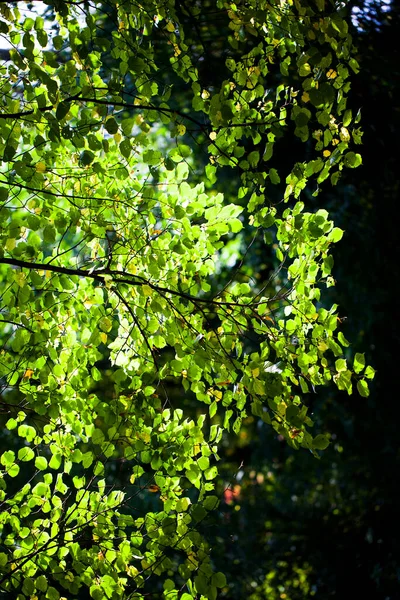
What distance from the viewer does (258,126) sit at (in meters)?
1.98

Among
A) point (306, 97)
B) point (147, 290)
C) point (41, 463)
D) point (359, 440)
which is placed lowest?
point (41, 463)

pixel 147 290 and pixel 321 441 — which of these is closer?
pixel 321 441

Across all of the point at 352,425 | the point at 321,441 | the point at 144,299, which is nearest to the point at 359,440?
the point at 352,425

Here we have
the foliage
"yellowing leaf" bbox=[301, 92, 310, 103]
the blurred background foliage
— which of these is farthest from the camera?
the blurred background foliage

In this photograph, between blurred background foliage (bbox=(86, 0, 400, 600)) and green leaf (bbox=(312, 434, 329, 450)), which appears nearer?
green leaf (bbox=(312, 434, 329, 450))

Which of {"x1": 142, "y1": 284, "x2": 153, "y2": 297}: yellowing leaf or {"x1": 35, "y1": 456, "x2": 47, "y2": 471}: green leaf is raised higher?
{"x1": 142, "y1": 284, "x2": 153, "y2": 297}: yellowing leaf

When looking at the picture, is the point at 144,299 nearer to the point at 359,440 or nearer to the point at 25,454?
the point at 25,454

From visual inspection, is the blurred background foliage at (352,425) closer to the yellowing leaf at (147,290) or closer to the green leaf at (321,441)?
the yellowing leaf at (147,290)

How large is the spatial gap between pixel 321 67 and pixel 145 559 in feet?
4.34

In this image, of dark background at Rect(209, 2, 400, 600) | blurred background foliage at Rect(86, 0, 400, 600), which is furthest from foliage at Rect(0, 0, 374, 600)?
dark background at Rect(209, 2, 400, 600)

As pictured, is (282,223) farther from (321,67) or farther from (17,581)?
(17,581)

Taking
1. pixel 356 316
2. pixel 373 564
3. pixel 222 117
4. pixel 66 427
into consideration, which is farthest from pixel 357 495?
pixel 222 117

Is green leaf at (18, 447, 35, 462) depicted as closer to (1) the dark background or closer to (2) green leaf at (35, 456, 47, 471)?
(2) green leaf at (35, 456, 47, 471)

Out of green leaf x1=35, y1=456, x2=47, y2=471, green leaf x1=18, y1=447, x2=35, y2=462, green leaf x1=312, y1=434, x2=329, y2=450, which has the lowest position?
green leaf x1=312, y1=434, x2=329, y2=450
